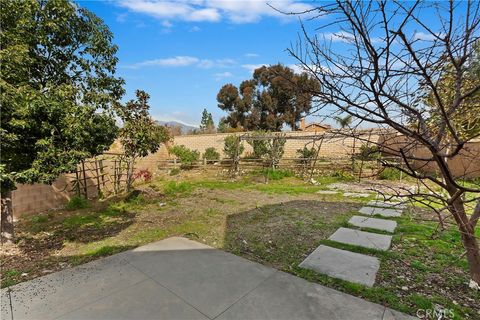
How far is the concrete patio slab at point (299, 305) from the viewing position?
212 centimetres

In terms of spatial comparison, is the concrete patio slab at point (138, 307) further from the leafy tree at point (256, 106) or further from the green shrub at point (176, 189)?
the leafy tree at point (256, 106)

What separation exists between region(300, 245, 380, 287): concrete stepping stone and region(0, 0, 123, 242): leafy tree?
3237 mm

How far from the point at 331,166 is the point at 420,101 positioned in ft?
35.2

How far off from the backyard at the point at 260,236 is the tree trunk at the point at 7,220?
0.17 m

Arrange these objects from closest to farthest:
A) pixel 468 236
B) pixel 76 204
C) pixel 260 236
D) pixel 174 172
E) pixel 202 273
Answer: pixel 468 236
pixel 202 273
pixel 260 236
pixel 76 204
pixel 174 172

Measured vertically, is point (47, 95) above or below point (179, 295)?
above

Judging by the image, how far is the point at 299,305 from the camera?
2264 mm

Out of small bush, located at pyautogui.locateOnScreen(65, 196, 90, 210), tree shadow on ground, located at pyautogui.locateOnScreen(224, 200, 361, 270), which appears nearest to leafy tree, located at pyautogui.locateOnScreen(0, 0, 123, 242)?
tree shadow on ground, located at pyautogui.locateOnScreen(224, 200, 361, 270)

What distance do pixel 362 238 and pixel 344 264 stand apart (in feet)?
3.57

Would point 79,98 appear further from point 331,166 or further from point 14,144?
point 331,166

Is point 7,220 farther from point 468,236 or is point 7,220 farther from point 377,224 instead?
point 377,224

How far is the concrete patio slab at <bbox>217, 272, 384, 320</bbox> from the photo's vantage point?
2.12m

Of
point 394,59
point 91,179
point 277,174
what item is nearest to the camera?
point 394,59

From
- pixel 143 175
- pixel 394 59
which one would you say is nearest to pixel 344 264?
pixel 394 59
